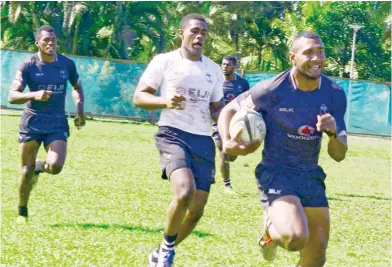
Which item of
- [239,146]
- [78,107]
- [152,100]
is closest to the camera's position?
[239,146]

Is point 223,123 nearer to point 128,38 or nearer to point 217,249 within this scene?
point 217,249

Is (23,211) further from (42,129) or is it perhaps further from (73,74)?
(73,74)

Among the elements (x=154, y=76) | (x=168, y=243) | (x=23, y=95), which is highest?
(x=154, y=76)

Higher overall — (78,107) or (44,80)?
(44,80)

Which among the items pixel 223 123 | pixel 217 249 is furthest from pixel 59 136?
pixel 223 123

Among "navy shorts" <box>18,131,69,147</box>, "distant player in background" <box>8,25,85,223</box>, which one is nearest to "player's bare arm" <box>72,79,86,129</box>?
"distant player in background" <box>8,25,85,223</box>

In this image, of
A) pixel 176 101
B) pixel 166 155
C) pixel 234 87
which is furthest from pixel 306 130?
pixel 234 87

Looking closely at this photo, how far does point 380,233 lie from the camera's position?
1163 cm

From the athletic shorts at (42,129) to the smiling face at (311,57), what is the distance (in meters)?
4.57

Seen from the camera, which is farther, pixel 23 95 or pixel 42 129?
pixel 42 129

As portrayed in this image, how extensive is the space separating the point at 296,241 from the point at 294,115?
1.00 meters

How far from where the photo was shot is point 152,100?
27.0ft

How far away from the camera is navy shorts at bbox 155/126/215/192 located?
27.0ft

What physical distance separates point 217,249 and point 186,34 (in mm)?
2320
